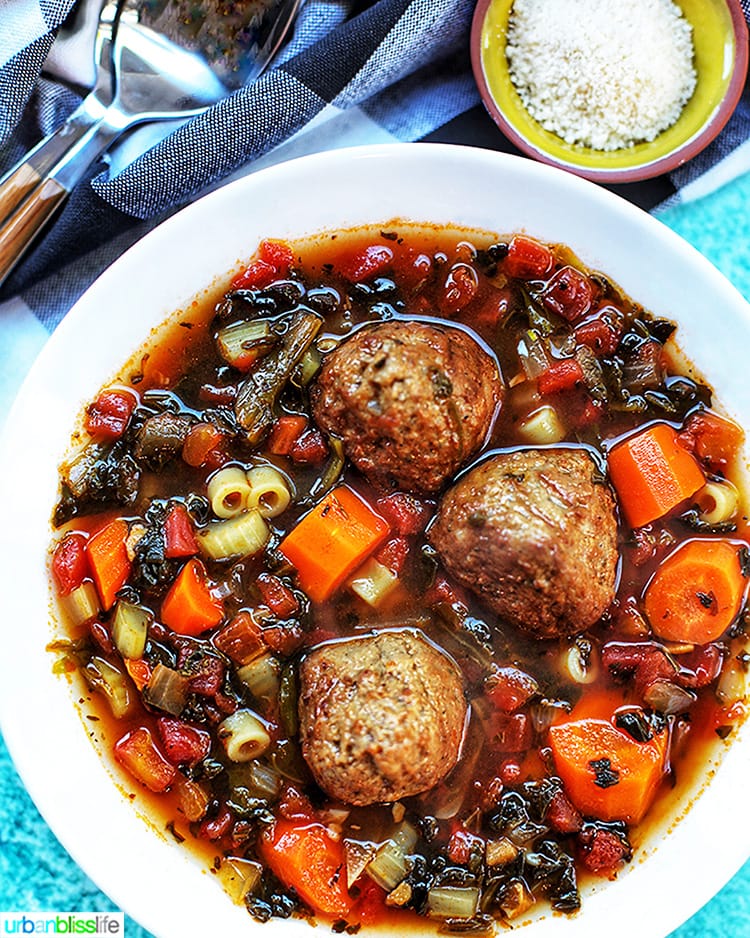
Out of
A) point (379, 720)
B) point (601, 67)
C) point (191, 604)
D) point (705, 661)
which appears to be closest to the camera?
point (379, 720)

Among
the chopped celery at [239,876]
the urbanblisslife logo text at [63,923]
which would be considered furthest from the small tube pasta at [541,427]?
the urbanblisslife logo text at [63,923]

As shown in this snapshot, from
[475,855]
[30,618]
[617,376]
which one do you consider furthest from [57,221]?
[475,855]

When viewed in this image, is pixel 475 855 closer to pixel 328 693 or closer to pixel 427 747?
pixel 427 747

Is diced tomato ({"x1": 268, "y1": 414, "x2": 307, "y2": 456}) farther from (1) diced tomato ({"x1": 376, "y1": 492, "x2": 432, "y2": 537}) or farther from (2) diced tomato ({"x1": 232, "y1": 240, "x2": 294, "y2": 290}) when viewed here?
(2) diced tomato ({"x1": 232, "y1": 240, "x2": 294, "y2": 290})

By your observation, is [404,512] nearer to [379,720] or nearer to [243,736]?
[379,720]

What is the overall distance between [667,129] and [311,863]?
3.73 meters

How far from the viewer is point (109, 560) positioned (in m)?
4.25

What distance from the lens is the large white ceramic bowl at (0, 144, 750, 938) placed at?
13.5ft

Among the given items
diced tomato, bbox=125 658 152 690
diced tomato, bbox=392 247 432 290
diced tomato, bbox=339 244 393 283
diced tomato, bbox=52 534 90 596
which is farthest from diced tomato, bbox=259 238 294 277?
diced tomato, bbox=125 658 152 690

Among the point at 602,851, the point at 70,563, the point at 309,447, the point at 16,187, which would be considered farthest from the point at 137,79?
the point at 602,851

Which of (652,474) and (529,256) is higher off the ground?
(529,256)

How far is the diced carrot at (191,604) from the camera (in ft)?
13.9

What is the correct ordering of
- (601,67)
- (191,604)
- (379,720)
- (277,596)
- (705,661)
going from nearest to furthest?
1. (379,720)
2. (191,604)
3. (277,596)
4. (705,661)
5. (601,67)

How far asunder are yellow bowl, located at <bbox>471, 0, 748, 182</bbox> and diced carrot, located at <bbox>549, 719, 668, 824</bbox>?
8.28 feet
